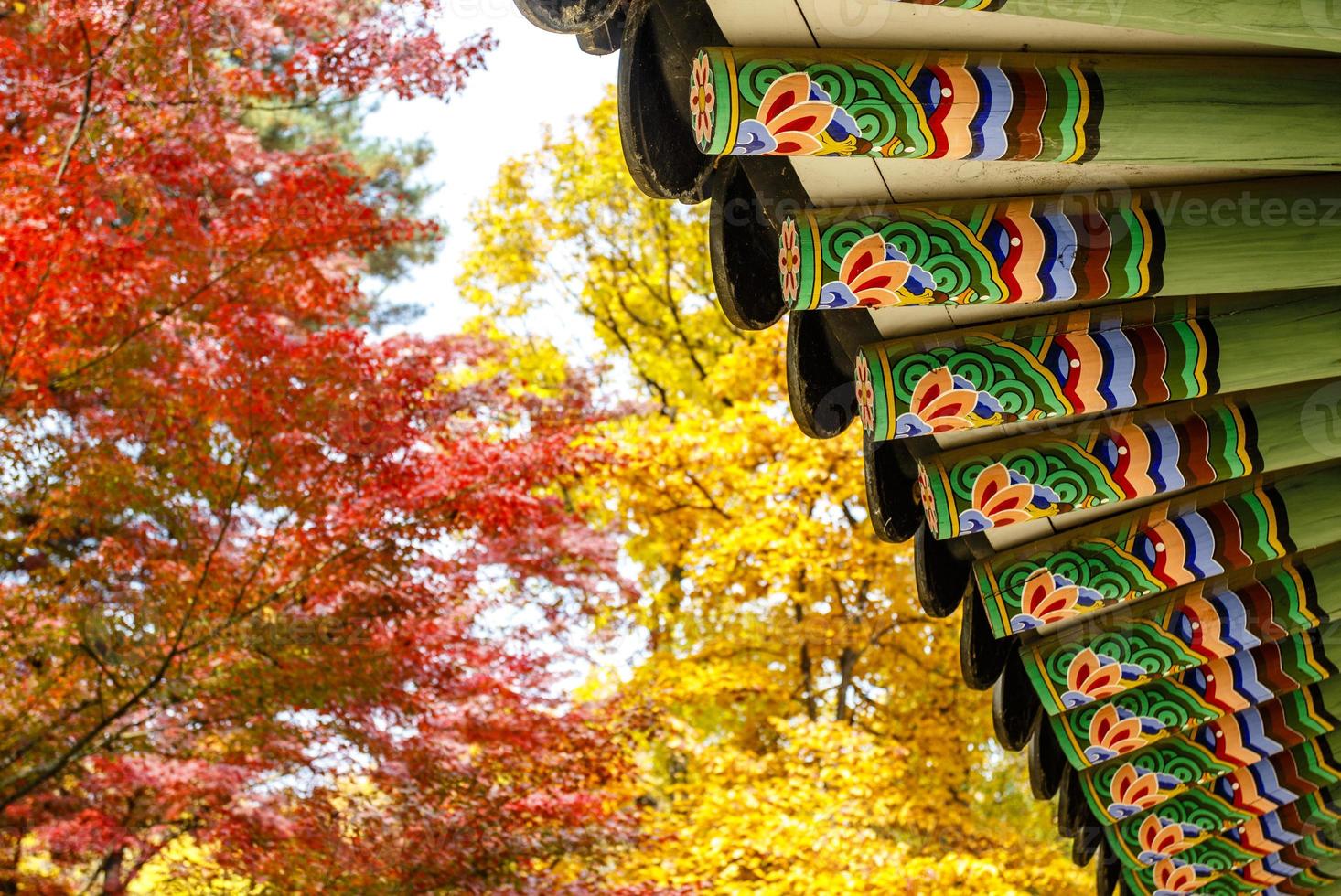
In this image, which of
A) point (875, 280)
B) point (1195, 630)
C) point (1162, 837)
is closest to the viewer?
point (875, 280)

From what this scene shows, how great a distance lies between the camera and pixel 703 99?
52.3 inches

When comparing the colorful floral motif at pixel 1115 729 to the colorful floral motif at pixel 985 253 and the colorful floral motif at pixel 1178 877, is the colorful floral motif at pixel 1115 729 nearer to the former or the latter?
the colorful floral motif at pixel 1178 877

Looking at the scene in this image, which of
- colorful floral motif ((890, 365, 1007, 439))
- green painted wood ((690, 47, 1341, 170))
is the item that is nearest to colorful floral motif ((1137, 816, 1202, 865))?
colorful floral motif ((890, 365, 1007, 439))

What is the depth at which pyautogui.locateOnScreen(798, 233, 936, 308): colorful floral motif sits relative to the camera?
1552 millimetres

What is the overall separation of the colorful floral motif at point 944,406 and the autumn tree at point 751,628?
4460 millimetres

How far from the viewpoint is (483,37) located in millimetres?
5969

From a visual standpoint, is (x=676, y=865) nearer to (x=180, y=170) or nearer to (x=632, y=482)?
(x=632, y=482)

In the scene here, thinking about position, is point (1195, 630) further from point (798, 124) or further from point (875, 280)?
point (798, 124)

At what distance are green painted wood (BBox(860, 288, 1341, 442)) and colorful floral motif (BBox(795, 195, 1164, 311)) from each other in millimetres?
147

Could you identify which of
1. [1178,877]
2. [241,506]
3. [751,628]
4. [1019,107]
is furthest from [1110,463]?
[751,628]

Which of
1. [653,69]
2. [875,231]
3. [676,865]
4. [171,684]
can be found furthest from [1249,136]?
[676,865]

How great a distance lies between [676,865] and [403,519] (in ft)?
8.92

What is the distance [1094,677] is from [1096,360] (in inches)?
29.4

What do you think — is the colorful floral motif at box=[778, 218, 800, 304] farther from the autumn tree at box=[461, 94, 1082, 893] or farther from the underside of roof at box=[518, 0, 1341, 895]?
the autumn tree at box=[461, 94, 1082, 893]
